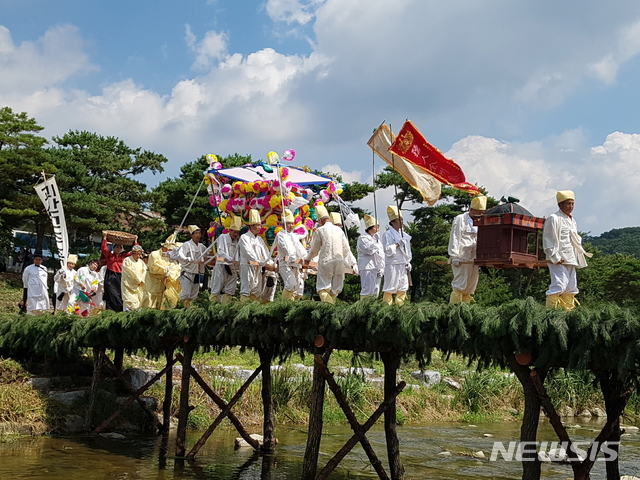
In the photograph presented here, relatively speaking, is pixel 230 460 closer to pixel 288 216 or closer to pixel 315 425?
pixel 315 425

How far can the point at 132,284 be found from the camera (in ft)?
48.3

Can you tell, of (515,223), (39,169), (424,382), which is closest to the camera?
(515,223)

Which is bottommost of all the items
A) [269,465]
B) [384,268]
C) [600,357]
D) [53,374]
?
[269,465]

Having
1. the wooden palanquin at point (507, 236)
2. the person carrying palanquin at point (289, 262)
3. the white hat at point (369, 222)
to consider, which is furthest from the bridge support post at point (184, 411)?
the wooden palanquin at point (507, 236)

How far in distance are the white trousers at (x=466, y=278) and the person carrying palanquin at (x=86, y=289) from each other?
8955 millimetres

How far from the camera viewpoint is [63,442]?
41.6ft

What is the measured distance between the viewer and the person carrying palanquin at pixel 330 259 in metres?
11.0

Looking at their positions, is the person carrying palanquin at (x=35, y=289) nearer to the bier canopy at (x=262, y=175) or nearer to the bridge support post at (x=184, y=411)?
the bier canopy at (x=262, y=175)

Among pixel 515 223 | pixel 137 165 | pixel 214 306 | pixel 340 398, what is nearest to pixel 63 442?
pixel 214 306

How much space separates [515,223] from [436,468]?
5.07 metres

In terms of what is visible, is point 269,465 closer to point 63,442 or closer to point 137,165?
point 63,442

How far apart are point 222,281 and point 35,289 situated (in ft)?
20.1

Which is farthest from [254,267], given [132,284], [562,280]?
[562,280]

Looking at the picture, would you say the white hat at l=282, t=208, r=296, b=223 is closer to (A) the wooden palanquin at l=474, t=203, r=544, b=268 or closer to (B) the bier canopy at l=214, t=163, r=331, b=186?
(B) the bier canopy at l=214, t=163, r=331, b=186
